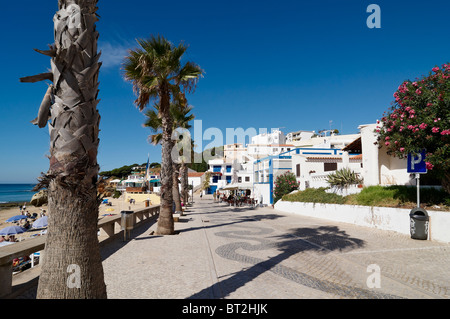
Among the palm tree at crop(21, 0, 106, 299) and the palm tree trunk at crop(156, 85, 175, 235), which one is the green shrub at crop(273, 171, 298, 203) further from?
the palm tree at crop(21, 0, 106, 299)

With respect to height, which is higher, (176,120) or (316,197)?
(176,120)

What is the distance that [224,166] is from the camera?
7662 centimetres

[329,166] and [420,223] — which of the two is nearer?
[420,223]

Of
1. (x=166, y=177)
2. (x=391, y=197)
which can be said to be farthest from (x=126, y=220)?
(x=391, y=197)

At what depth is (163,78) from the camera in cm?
1174

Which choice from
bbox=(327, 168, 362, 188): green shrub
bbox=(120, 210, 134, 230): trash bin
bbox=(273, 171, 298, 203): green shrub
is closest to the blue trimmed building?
bbox=(273, 171, 298, 203): green shrub

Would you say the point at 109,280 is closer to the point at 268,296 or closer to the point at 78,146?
the point at 268,296

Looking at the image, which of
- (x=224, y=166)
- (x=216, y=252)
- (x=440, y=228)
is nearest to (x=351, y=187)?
(x=440, y=228)

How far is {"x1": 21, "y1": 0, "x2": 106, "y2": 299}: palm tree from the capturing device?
9.64 ft

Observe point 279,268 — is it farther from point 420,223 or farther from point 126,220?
point 126,220

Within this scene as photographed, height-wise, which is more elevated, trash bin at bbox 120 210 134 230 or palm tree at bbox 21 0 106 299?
palm tree at bbox 21 0 106 299

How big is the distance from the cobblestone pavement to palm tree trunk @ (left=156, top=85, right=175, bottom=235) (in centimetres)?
106

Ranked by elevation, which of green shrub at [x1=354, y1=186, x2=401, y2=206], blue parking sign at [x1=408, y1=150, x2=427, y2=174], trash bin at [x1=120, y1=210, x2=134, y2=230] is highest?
blue parking sign at [x1=408, y1=150, x2=427, y2=174]

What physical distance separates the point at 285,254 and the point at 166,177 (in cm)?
596
